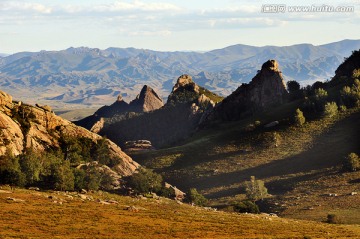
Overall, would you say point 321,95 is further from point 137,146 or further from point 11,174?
point 11,174

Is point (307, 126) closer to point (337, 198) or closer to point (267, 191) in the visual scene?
point (267, 191)

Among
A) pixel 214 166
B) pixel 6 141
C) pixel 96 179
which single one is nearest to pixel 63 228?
pixel 96 179

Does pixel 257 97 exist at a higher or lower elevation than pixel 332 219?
higher

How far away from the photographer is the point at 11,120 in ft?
379

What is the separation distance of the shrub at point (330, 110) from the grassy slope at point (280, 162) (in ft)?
7.23

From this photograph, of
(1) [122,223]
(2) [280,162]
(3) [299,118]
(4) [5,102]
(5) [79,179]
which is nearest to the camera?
(1) [122,223]

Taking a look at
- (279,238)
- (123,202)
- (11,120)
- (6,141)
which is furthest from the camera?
(11,120)

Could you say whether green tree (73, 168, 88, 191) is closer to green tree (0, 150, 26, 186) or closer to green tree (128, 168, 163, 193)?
green tree (0, 150, 26, 186)

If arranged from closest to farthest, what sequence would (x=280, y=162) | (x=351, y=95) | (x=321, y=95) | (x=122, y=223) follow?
1. (x=122, y=223)
2. (x=280, y=162)
3. (x=351, y=95)
4. (x=321, y=95)

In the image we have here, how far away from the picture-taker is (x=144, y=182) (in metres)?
108

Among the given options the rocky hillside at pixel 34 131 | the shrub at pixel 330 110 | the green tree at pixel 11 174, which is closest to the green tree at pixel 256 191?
the rocky hillside at pixel 34 131

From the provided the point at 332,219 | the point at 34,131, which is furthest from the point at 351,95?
the point at 34,131

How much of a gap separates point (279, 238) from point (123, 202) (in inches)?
1410

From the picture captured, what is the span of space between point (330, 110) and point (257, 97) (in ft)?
125
